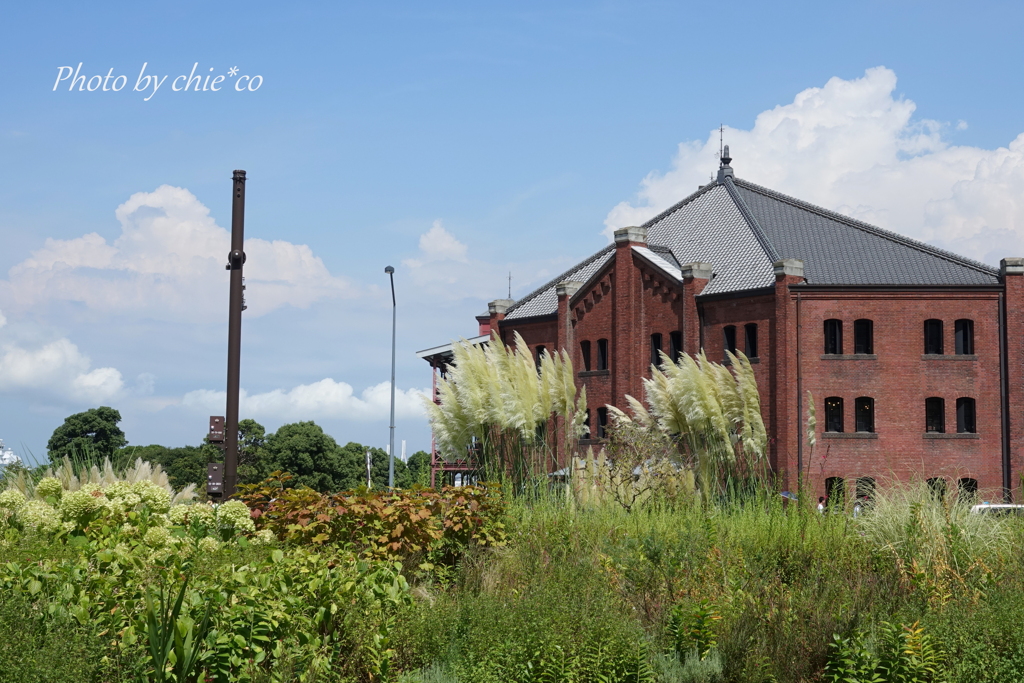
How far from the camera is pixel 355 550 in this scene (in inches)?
366

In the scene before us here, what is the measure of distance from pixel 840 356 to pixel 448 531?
91.4ft

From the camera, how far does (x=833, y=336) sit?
35156mm

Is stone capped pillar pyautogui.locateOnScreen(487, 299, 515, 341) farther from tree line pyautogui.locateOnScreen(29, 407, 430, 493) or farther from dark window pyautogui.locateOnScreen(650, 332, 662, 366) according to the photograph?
tree line pyautogui.locateOnScreen(29, 407, 430, 493)

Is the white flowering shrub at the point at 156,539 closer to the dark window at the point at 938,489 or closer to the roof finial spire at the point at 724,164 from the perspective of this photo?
the dark window at the point at 938,489

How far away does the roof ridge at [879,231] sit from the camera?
1452 inches

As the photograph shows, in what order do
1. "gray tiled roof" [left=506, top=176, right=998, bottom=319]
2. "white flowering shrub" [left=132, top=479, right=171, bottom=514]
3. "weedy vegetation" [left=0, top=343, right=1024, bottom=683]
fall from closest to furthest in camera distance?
1. "weedy vegetation" [left=0, top=343, right=1024, bottom=683]
2. "white flowering shrub" [left=132, top=479, right=171, bottom=514]
3. "gray tiled roof" [left=506, top=176, right=998, bottom=319]

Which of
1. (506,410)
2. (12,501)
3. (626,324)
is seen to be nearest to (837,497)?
(506,410)

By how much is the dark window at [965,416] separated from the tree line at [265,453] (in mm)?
26378

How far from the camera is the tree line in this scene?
55781 mm

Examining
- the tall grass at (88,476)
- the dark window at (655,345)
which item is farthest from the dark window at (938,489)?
the dark window at (655,345)

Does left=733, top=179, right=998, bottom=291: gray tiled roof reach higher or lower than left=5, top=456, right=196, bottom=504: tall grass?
higher

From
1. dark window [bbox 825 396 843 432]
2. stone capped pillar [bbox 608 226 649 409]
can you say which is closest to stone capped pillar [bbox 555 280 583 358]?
stone capped pillar [bbox 608 226 649 409]

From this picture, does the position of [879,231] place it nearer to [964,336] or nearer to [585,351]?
[964,336]

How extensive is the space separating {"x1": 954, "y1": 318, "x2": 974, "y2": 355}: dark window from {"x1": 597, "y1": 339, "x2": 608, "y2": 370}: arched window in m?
13.1
